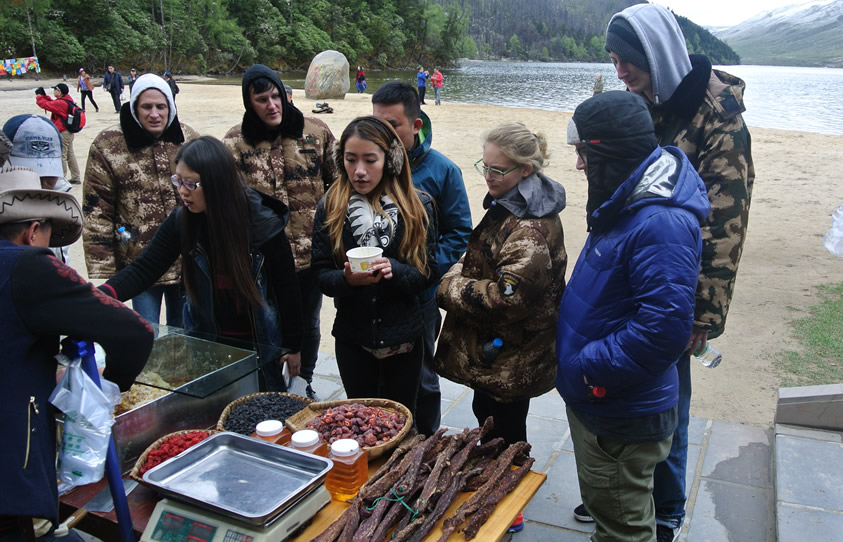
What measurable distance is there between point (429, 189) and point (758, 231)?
7730 mm

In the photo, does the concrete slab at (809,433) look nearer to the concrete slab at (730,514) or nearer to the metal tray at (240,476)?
the concrete slab at (730,514)

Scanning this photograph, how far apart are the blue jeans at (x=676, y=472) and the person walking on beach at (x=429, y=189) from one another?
127 centimetres

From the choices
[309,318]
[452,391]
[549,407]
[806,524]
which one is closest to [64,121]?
[309,318]

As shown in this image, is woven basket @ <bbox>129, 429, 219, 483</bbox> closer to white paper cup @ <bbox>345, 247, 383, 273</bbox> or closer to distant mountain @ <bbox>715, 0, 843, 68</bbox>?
white paper cup @ <bbox>345, 247, 383, 273</bbox>

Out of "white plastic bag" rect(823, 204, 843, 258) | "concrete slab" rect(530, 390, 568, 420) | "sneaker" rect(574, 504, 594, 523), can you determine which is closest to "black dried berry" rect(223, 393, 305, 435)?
"sneaker" rect(574, 504, 594, 523)

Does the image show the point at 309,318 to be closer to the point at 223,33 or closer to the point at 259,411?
the point at 259,411

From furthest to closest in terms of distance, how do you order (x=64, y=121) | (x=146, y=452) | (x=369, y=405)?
1. (x=64, y=121)
2. (x=369, y=405)
3. (x=146, y=452)

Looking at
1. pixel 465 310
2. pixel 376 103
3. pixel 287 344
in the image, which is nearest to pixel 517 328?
pixel 465 310

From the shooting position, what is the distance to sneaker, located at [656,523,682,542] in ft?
9.26

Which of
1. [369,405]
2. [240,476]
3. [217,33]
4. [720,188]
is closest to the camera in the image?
[240,476]

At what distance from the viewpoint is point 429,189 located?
356 centimetres

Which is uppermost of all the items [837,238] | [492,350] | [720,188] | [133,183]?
[720,188]

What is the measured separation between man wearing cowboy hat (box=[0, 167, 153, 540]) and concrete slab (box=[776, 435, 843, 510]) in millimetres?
3279

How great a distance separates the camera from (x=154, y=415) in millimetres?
2631
